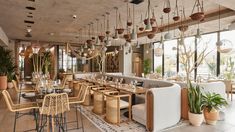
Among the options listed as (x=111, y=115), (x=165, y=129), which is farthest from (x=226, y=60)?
(x=111, y=115)

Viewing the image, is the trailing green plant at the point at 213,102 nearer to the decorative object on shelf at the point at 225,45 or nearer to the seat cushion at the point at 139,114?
the seat cushion at the point at 139,114

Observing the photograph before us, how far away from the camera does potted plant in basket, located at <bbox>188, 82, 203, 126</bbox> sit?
400 cm

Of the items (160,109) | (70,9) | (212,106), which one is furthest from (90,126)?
(70,9)

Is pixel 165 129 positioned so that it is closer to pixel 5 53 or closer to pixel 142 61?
pixel 5 53

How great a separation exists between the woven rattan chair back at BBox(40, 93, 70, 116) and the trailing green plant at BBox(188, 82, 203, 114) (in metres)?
3.02

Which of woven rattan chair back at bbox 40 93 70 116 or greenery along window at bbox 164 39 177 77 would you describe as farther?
greenery along window at bbox 164 39 177 77

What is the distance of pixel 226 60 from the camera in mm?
8648

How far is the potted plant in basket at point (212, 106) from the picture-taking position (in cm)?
405

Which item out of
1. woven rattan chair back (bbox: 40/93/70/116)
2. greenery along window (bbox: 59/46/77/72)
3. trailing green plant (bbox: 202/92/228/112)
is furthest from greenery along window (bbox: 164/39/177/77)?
woven rattan chair back (bbox: 40/93/70/116)

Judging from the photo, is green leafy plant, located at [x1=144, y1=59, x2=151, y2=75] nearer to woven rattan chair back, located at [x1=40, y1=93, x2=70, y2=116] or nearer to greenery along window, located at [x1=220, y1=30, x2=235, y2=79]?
greenery along window, located at [x1=220, y1=30, x2=235, y2=79]

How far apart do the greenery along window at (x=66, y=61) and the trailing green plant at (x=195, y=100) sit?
42.8 feet

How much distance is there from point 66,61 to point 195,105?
13.5 metres

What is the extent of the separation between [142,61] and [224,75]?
676 centimetres

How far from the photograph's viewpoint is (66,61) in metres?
15.7
